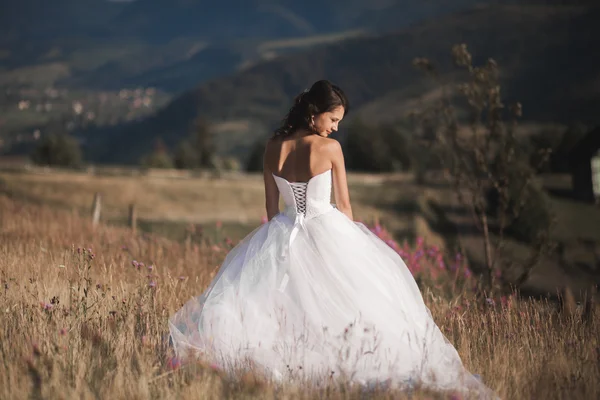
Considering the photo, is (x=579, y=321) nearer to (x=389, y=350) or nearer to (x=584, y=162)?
(x=389, y=350)

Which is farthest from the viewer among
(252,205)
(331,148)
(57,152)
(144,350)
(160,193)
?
(57,152)

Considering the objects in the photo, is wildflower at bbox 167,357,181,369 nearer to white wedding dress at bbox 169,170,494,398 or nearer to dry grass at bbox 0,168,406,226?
white wedding dress at bbox 169,170,494,398

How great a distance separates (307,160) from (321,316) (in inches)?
45.2

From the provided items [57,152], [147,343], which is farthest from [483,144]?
[57,152]

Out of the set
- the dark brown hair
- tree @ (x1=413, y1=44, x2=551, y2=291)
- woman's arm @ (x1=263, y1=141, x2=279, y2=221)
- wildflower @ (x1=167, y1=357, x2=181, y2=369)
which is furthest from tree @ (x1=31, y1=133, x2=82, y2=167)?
wildflower @ (x1=167, y1=357, x2=181, y2=369)

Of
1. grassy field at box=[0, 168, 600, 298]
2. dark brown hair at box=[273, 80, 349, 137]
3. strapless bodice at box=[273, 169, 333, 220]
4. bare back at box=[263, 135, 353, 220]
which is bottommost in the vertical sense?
grassy field at box=[0, 168, 600, 298]

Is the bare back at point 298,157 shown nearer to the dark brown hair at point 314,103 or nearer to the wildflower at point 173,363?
the dark brown hair at point 314,103

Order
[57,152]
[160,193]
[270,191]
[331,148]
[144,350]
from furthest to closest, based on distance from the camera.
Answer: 1. [57,152]
2. [160,193]
3. [270,191]
4. [331,148]
5. [144,350]

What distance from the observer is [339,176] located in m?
5.25

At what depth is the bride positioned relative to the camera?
468cm

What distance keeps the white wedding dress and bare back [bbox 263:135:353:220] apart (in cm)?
7

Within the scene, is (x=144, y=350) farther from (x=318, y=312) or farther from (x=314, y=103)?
(x=314, y=103)

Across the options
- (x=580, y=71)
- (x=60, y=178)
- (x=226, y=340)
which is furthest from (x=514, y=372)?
(x=580, y=71)

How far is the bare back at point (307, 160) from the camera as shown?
5.19m
